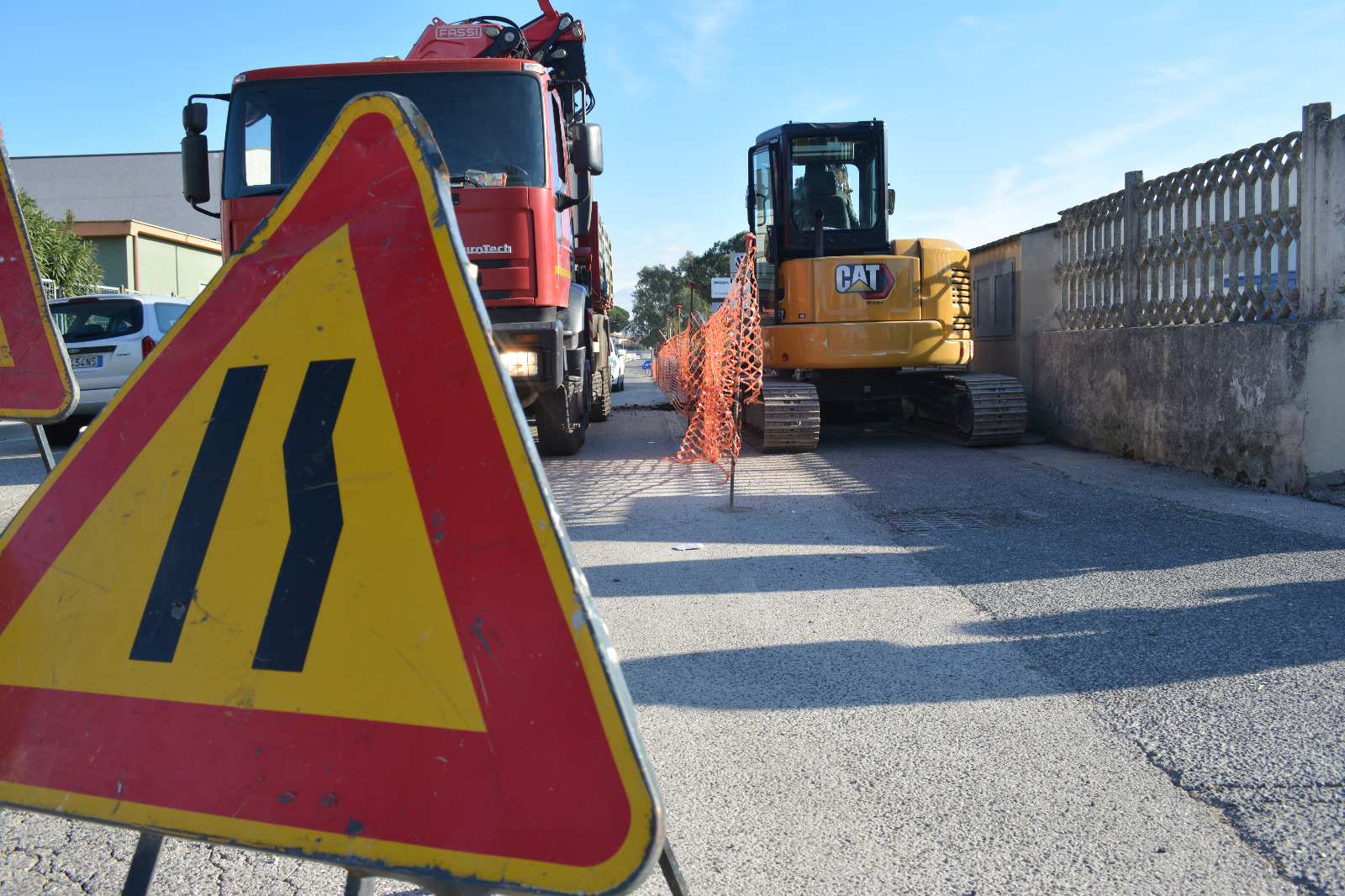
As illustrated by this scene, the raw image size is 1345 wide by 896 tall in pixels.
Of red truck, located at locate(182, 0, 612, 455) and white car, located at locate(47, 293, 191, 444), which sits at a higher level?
red truck, located at locate(182, 0, 612, 455)

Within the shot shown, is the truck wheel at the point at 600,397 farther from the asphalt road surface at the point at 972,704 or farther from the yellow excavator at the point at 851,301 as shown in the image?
the asphalt road surface at the point at 972,704

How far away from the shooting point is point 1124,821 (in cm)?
221

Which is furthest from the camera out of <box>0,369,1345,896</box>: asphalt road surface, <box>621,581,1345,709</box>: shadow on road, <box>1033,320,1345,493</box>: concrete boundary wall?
<box>1033,320,1345,493</box>: concrete boundary wall

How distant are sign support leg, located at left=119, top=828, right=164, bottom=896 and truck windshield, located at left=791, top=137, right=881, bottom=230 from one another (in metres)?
9.78

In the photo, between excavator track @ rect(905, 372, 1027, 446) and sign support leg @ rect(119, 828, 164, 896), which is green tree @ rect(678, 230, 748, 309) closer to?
excavator track @ rect(905, 372, 1027, 446)

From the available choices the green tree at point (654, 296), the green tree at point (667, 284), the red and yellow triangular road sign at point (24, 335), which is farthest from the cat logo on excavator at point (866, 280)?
the green tree at point (654, 296)

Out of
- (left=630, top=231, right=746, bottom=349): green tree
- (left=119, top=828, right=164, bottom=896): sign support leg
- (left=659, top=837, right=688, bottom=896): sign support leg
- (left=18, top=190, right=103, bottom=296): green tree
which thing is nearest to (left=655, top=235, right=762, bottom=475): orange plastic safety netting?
(left=659, top=837, right=688, bottom=896): sign support leg

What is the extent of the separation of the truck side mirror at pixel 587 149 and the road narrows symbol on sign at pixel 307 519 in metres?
6.02

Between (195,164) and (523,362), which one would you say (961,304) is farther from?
(195,164)

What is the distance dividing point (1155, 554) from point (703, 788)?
345 cm

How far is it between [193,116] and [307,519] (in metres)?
6.53

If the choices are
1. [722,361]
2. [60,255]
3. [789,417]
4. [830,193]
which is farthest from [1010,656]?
[60,255]

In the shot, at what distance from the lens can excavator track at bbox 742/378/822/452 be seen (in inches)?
359

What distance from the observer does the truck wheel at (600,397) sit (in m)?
11.9
